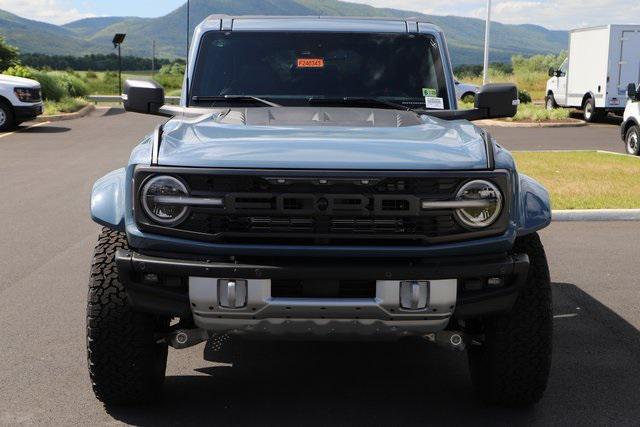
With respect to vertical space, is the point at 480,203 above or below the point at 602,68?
above

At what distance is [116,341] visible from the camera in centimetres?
438

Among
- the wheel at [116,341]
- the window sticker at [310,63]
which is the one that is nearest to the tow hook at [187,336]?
the wheel at [116,341]

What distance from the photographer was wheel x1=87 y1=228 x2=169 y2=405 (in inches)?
172

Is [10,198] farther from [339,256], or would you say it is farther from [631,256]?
[339,256]

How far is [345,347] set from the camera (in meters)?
5.72

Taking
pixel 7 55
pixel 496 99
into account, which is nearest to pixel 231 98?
pixel 496 99

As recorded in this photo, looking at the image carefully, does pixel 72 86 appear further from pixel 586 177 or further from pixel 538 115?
pixel 586 177

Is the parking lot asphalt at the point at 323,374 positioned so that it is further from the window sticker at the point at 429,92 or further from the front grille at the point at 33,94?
the front grille at the point at 33,94

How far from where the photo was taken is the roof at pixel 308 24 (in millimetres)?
5961

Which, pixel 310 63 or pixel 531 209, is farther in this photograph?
pixel 310 63

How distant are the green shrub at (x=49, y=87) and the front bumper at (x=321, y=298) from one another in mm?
27988

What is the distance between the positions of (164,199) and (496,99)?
2.22 m

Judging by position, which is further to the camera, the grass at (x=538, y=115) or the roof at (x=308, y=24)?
the grass at (x=538, y=115)

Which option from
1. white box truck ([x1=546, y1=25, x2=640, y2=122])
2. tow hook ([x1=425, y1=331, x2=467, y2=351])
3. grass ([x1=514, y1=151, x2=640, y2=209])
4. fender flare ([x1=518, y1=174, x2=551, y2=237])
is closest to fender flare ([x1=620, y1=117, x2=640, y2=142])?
grass ([x1=514, y1=151, x2=640, y2=209])
